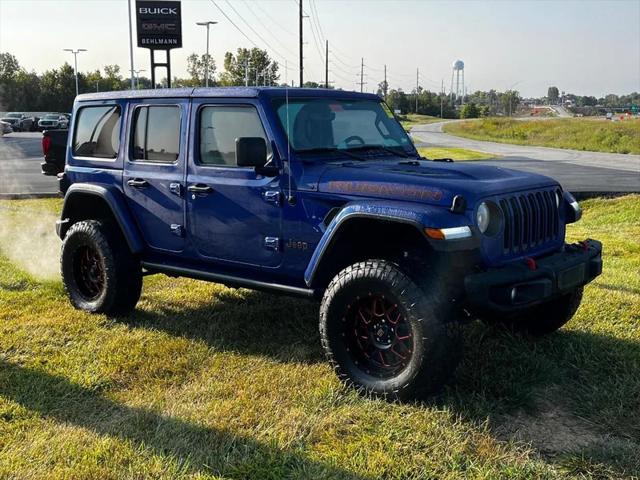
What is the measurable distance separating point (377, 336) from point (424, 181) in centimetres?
98

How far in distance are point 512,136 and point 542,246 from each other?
48446mm

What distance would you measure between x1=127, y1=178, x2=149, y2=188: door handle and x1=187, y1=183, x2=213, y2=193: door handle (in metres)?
0.51

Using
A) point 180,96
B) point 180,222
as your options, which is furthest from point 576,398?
point 180,96

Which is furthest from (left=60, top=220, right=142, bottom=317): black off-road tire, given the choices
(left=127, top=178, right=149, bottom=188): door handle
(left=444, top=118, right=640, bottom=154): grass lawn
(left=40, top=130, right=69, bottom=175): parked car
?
(left=444, top=118, right=640, bottom=154): grass lawn

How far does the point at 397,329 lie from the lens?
154 inches

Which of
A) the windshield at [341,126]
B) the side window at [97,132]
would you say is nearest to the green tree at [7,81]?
the side window at [97,132]

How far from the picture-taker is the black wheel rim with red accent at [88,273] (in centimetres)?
570

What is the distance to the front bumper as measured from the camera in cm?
364

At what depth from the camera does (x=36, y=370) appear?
14.7ft

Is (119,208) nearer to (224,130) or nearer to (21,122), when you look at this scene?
(224,130)

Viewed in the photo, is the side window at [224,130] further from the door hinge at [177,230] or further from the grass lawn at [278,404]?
the grass lawn at [278,404]

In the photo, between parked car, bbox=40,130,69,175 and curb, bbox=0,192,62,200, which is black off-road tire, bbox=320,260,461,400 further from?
curb, bbox=0,192,62,200

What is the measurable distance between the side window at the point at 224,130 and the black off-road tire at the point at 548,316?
2164 mm

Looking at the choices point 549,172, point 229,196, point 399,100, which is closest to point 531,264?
point 229,196
